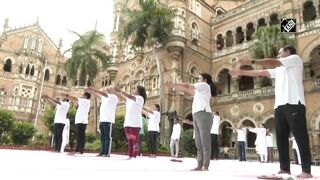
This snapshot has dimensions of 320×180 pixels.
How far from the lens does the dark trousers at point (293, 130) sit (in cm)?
468

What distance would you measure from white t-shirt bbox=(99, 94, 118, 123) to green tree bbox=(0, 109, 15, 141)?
1017 centimetres

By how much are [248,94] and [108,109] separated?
17.5 m

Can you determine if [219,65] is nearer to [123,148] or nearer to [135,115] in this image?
[123,148]

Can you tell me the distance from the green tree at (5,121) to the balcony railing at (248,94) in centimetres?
1601

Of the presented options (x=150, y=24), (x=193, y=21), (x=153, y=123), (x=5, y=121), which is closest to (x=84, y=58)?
(x=150, y=24)

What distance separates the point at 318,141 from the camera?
65.6 ft

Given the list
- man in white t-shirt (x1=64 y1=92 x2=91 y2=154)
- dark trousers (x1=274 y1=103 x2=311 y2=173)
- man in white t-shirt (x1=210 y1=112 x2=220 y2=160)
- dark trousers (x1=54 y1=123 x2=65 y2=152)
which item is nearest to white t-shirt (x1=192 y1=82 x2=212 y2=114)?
dark trousers (x1=274 y1=103 x2=311 y2=173)

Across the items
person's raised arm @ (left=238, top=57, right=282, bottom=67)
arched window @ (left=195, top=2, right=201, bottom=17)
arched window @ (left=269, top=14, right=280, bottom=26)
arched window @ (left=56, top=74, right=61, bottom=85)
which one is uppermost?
arched window @ (left=195, top=2, right=201, bottom=17)

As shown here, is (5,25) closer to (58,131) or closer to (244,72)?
(58,131)

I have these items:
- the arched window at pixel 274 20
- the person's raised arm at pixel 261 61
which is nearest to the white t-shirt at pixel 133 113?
the person's raised arm at pixel 261 61

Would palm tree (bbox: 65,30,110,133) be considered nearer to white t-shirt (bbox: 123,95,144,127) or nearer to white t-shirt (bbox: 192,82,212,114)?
white t-shirt (bbox: 123,95,144,127)

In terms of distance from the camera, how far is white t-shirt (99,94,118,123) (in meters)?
8.72

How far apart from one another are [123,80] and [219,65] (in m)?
10.1


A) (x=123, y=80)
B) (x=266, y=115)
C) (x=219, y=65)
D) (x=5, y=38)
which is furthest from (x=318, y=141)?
(x=5, y=38)
